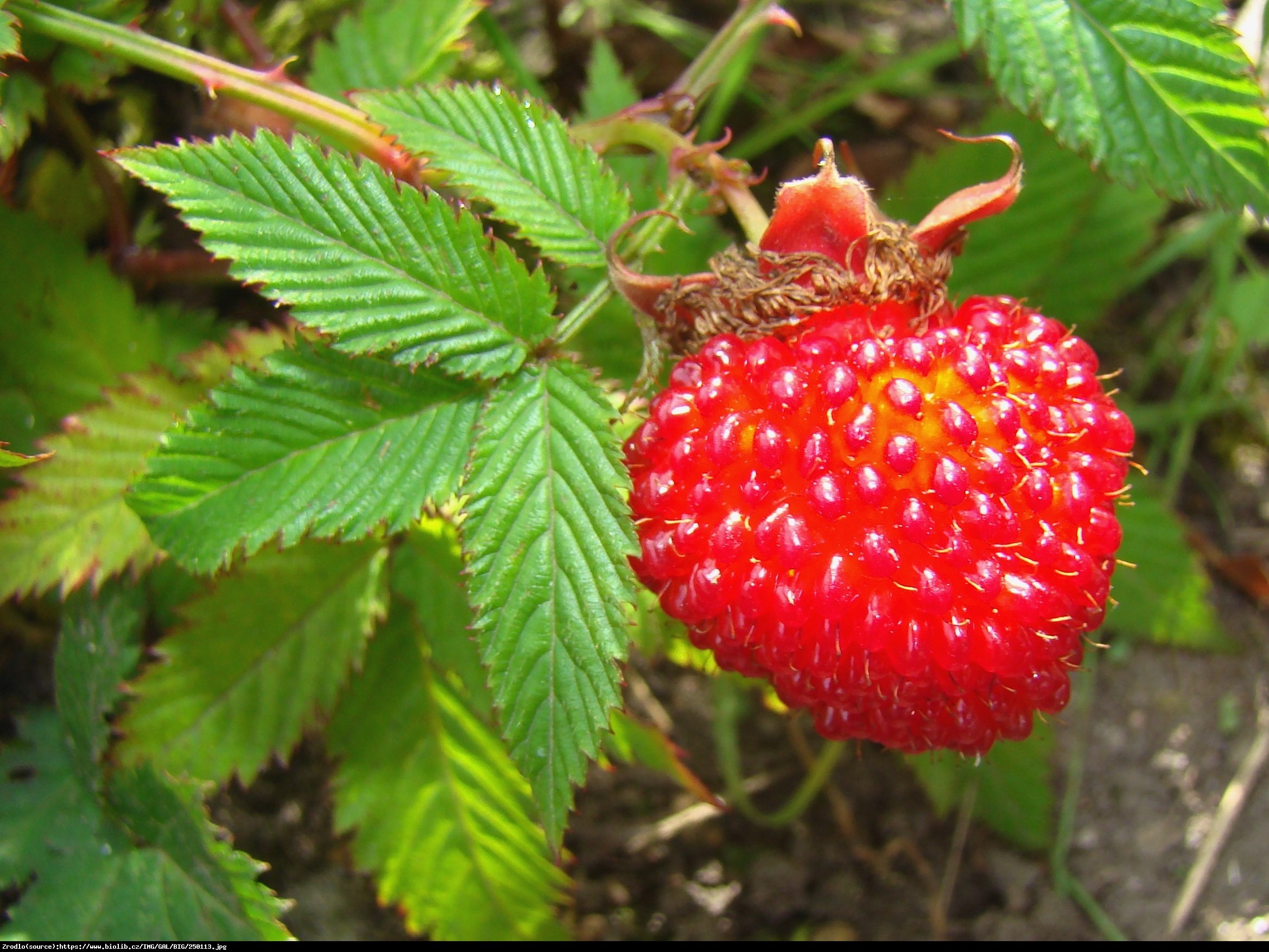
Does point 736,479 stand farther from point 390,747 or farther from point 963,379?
point 390,747

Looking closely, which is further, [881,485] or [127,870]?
[127,870]

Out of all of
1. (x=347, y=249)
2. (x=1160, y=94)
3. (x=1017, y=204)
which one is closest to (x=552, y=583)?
(x=347, y=249)

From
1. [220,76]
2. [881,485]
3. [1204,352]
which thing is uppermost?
[220,76]

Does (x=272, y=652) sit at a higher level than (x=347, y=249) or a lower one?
lower

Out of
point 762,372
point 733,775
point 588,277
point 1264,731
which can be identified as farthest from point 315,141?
point 1264,731

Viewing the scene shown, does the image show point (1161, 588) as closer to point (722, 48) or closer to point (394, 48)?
point (722, 48)

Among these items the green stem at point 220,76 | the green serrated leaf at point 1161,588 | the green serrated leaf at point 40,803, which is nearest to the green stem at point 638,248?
the green stem at point 220,76

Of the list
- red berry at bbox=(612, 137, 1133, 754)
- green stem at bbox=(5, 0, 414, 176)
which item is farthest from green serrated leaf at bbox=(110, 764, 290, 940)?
green stem at bbox=(5, 0, 414, 176)
